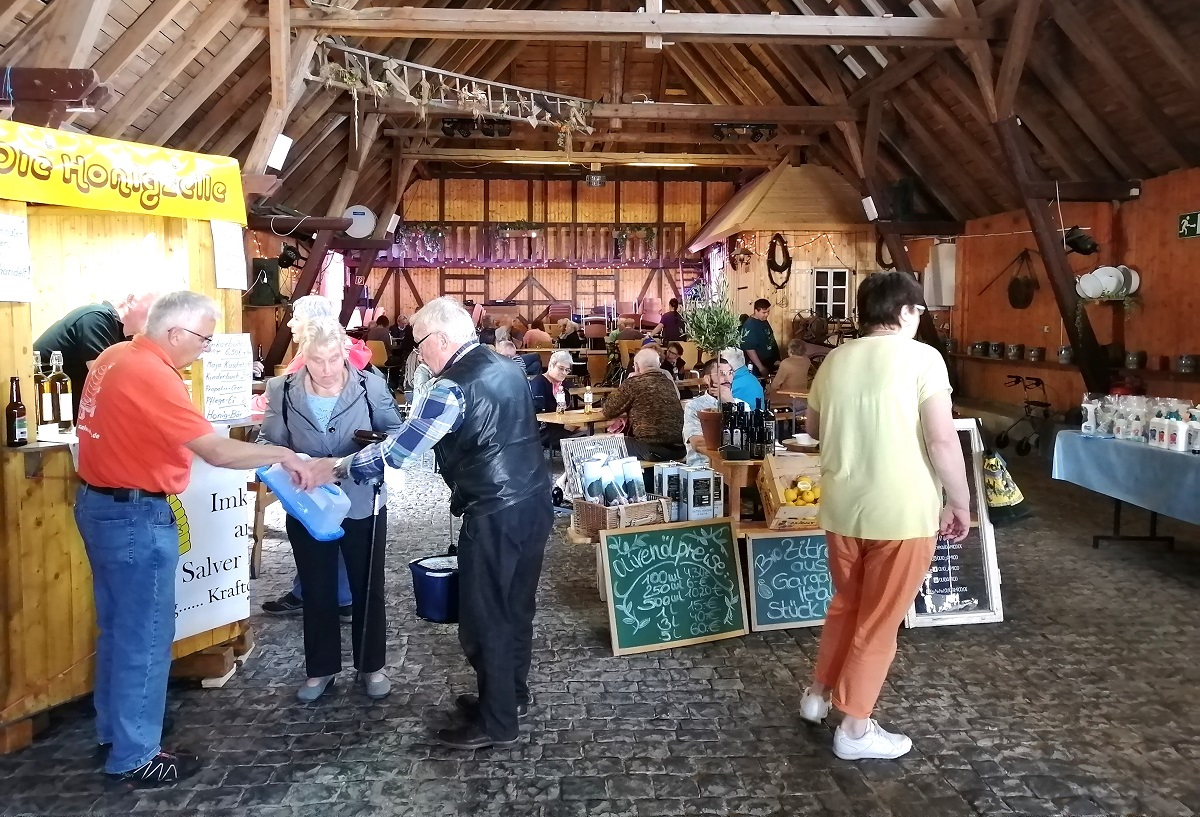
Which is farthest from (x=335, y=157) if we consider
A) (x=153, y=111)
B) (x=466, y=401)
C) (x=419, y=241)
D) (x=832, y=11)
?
(x=466, y=401)

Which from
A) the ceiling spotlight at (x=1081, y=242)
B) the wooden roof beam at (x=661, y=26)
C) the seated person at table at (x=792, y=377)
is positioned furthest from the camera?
the seated person at table at (x=792, y=377)

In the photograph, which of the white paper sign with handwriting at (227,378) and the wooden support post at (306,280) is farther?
the wooden support post at (306,280)

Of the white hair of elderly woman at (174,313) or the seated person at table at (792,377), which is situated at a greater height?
the white hair of elderly woman at (174,313)

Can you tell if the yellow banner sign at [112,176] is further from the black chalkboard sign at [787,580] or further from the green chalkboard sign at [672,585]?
the black chalkboard sign at [787,580]

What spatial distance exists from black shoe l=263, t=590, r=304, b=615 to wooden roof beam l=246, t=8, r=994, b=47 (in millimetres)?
5039

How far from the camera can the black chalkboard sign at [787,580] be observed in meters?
4.19

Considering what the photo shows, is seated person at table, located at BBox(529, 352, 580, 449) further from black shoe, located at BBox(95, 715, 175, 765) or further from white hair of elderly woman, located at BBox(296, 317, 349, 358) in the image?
black shoe, located at BBox(95, 715, 175, 765)

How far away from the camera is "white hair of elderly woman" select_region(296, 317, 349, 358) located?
3.18 m

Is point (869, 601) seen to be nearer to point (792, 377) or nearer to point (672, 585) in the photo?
point (672, 585)

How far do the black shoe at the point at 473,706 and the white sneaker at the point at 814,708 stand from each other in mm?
1041

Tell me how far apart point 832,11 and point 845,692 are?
9184 millimetres

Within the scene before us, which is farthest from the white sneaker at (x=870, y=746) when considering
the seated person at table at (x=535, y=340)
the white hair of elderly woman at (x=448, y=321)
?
the seated person at table at (x=535, y=340)

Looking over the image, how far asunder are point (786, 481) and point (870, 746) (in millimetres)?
1439

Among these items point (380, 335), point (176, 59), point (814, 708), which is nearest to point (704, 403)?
point (814, 708)
